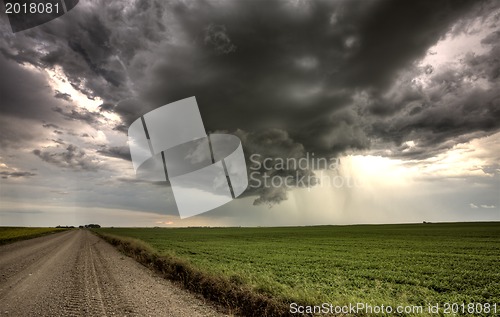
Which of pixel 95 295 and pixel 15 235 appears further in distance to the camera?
pixel 15 235

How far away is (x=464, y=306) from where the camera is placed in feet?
36.3

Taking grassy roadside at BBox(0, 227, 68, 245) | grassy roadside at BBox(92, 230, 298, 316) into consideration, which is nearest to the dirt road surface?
grassy roadside at BBox(92, 230, 298, 316)

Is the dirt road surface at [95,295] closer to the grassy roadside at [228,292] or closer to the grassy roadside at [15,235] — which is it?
the grassy roadside at [228,292]

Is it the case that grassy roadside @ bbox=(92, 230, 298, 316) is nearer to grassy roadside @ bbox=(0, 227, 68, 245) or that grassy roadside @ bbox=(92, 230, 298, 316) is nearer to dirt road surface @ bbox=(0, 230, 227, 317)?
dirt road surface @ bbox=(0, 230, 227, 317)

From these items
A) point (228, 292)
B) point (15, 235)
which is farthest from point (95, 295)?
point (15, 235)

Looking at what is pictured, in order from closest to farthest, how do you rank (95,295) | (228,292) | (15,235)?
1. (228,292)
2. (95,295)
3. (15,235)

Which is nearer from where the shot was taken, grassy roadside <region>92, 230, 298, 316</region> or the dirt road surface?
grassy roadside <region>92, 230, 298, 316</region>

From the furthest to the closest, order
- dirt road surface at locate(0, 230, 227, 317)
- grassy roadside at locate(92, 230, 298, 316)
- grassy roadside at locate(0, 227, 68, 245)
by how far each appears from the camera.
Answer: grassy roadside at locate(0, 227, 68, 245), dirt road surface at locate(0, 230, 227, 317), grassy roadside at locate(92, 230, 298, 316)

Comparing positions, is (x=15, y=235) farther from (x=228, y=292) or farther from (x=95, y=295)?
(x=228, y=292)

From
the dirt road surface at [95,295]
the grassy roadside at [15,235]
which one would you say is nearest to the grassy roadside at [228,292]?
the dirt road surface at [95,295]

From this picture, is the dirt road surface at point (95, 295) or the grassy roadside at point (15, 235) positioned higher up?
the dirt road surface at point (95, 295)

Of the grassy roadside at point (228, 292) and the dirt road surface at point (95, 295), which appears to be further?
the dirt road surface at point (95, 295)

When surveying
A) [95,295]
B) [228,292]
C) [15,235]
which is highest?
[228,292]

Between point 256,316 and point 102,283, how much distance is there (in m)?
8.53
